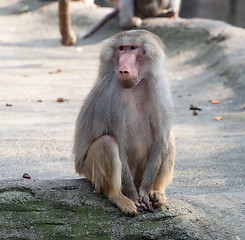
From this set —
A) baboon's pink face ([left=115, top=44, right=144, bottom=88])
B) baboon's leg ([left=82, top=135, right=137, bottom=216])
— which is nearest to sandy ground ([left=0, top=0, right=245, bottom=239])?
baboon's leg ([left=82, top=135, right=137, bottom=216])

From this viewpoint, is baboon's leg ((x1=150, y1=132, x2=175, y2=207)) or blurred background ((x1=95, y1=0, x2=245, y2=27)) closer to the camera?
baboon's leg ((x1=150, y1=132, x2=175, y2=207))

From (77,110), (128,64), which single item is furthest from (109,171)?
(77,110)

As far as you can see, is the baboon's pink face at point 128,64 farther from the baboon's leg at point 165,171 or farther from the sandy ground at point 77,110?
the sandy ground at point 77,110

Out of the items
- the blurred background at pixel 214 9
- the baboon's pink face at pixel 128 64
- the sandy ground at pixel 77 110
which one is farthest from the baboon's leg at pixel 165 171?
the blurred background at pixel 214 9

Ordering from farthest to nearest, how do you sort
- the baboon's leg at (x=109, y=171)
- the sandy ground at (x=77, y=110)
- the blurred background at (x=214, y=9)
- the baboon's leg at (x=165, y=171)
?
1. the blurred background at (x=214, y=9)
2. the sandy ground at (x=77, y=110)
3. the baboon's leg at (x=165, y=171)
4. the baboon's leg at (x=109, y=171)

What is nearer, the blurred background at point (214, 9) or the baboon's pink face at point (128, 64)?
the baboon's pink face at point (128, 64)

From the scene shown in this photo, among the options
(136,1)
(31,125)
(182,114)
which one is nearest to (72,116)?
(31,125)

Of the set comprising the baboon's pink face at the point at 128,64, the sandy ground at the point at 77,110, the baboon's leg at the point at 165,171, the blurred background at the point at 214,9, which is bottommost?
the blurred background at the point at 214,9

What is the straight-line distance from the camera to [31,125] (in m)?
6.74

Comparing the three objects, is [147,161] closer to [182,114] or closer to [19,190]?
[19,190]

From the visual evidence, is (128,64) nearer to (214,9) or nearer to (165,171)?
(165,171)

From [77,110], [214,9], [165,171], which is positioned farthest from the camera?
[214,9]

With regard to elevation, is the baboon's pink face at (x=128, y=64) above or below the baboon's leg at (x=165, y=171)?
above

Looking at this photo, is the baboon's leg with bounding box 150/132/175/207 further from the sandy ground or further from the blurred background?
the blurred background
